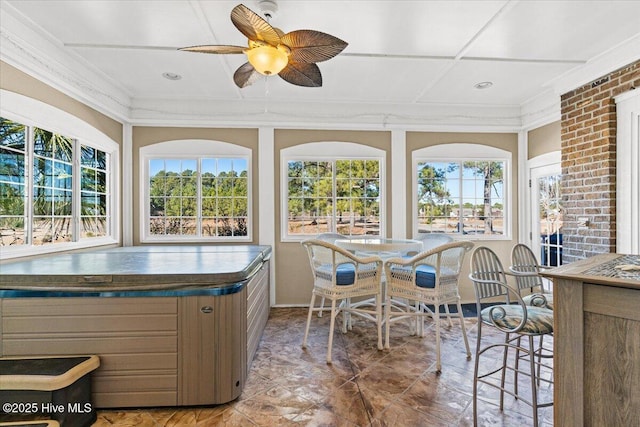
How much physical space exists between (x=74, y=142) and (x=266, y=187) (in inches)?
83.7

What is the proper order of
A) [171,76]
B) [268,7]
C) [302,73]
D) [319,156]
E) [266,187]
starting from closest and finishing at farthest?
[268,7] < [302,73] < [171,76] < [266,187] < [319,156]

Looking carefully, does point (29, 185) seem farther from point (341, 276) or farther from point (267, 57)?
point (341, 276)

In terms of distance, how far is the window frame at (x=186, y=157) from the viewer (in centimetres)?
435

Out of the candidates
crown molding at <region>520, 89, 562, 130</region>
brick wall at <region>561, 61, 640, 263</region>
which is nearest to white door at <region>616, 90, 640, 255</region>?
brick wall at <region>561, 61, 640, 263</region>

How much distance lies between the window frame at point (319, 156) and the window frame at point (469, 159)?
44cm

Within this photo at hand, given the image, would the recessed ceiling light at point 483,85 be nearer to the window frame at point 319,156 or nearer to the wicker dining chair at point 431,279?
→ the window frame at point 319,156

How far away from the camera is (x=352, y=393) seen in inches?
90.3

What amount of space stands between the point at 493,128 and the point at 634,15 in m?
2.10

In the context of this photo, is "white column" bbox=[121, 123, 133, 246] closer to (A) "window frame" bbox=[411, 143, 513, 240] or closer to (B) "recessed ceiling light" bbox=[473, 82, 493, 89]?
(A) "window frame" bbox=[411, 143, 513, 240]

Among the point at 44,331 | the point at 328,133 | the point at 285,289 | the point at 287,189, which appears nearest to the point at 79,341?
the point at 44,331

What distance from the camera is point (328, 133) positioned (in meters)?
4.46

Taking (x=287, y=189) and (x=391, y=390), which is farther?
(x=287, y=189)

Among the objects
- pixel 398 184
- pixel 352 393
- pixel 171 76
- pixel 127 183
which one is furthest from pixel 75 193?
pixel 398 184

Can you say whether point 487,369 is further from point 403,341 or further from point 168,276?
point 168,276
